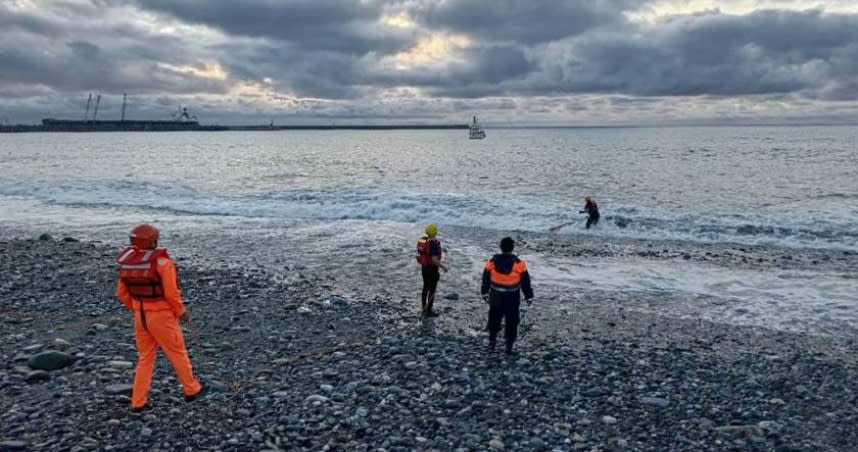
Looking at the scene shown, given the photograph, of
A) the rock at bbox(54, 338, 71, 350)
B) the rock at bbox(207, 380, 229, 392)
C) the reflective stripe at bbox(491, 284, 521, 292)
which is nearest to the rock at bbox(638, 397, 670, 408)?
the reflective stripe at bbox(491, 284, 521, 292)

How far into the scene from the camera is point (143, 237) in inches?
279

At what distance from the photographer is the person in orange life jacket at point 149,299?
7.12m

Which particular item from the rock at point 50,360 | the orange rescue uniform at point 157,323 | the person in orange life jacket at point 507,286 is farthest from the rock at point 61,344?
the person in orange life jacket at point 507,286

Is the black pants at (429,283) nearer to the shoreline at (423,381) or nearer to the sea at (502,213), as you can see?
the shoreline at (423,381)

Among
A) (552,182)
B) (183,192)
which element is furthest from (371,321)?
(552,182)

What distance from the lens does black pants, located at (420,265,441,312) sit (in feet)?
39.5

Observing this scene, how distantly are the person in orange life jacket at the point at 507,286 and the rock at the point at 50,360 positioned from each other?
21.4ft

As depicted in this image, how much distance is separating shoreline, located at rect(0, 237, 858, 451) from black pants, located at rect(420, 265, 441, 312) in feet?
1.50

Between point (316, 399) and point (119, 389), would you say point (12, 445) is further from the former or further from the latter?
point (316, 399)

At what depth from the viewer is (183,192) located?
40.1m

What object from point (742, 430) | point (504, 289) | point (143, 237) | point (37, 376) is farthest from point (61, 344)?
point (742, 430)

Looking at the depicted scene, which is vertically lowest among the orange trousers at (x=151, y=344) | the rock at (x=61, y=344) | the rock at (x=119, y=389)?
the rock at (x=119, y=389)

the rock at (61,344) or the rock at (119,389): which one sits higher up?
the rock at (61,344)

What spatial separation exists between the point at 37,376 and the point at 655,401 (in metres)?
8.70
